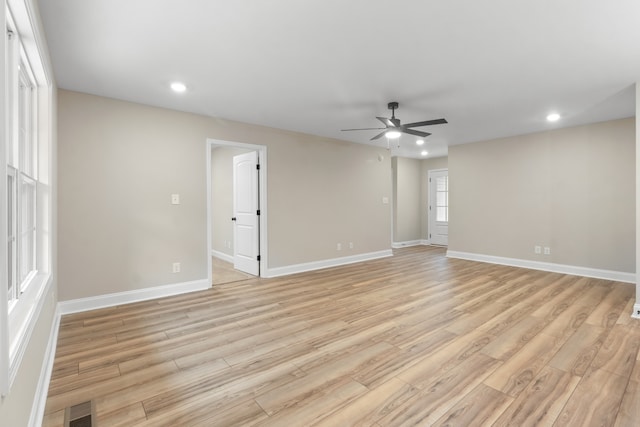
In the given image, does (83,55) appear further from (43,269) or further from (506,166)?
(506,166)

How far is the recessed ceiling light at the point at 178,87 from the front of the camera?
327 centimetres

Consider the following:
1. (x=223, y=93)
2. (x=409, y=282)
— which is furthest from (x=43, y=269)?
(x=409, y=282)

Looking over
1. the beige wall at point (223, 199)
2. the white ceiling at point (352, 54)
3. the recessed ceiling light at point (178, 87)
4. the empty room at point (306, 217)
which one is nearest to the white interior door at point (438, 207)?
the empty room at point (306, 217)

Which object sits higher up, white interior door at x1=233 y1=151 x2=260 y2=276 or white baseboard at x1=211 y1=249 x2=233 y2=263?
white interior door at x1=233 y1=151 x2=260 y2=276

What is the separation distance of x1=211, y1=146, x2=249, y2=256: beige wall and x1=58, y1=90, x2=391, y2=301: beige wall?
5.21 ft

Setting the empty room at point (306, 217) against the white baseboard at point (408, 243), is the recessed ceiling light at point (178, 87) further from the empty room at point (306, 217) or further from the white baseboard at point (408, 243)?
the white baseboard at point (408, 243)

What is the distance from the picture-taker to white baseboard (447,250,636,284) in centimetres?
470

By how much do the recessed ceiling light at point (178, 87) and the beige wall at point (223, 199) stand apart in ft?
8.47

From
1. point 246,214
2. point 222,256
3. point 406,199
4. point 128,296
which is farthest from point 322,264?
point 406,199

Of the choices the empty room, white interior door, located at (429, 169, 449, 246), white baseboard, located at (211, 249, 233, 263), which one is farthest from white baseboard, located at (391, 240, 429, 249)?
white baseboard, located at (211, 249, 233, 263)

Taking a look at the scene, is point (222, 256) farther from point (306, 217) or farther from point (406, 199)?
point (406, 199)

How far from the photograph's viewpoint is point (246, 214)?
17.5ft

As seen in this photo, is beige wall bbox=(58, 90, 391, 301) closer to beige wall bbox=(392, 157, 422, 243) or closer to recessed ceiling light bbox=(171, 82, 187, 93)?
recessed ceiling light bbox=(171, 82, 187, 93)

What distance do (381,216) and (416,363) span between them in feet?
15.2
